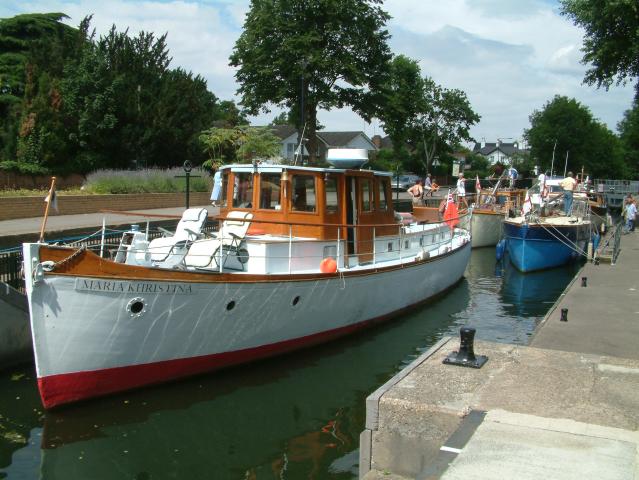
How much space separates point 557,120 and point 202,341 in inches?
2750

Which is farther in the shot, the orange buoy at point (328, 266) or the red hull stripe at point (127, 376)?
the orange buoy at point (328, 266)

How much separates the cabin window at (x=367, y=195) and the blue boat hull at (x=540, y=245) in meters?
10.3

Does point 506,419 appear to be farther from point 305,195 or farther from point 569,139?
point 569,139

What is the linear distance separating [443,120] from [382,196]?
5418 centimetres

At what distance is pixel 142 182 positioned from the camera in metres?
25.4

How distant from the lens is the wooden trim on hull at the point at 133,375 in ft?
26.2

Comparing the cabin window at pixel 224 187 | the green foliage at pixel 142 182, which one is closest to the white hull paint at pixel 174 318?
the cabin window at pixel 224 187

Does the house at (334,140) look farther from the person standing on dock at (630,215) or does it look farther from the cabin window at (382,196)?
the cabin window at (382,196)

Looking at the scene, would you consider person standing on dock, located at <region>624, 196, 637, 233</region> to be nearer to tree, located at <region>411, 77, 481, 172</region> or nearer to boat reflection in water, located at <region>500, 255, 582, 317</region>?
boat reflection in water, located at <region>500, 255, 582, 317</region>

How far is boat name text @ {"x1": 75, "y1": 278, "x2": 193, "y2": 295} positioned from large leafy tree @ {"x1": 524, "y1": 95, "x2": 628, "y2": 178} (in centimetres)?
6520

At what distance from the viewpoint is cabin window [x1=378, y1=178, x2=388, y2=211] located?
1273 centimetres

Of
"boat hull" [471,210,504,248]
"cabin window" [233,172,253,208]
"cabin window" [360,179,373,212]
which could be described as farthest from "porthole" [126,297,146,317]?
"boat hull" [471,210,504,248]

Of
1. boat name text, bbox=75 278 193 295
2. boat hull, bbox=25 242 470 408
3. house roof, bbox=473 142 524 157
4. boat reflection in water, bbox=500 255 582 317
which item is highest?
house roof, bbox=473 142 524 157

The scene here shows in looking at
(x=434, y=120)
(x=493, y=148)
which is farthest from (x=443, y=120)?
(x=493, y=148)
